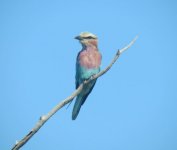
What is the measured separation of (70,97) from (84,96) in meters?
2.75

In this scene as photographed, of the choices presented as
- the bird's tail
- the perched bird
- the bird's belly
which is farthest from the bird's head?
the bird's tail

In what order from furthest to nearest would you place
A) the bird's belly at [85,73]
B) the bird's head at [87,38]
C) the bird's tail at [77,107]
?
the bird's head at [87,38] → the bird's belly at [85,73] → the bird's tail at [77,107]

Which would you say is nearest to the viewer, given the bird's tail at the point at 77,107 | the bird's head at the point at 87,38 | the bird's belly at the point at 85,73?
the bird's tail at the point at 77,107

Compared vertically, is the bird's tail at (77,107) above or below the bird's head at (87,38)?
below

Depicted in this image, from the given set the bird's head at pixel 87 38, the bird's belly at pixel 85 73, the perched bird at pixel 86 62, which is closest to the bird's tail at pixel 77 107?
the perched bird at pixel 86 62

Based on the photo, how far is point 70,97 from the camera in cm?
611

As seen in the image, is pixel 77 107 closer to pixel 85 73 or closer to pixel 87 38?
pixel 85 73

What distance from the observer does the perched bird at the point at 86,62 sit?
859cm

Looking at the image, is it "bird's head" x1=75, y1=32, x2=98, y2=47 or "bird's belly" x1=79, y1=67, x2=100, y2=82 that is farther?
"bird's head" x1=75, y1=32, x2=98, y2=47

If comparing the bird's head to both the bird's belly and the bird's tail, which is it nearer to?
the bird's belly

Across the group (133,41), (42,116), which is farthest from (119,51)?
(42,116)

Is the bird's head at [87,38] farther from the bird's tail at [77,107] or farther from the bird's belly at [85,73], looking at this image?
the bird's tail at [77,107]

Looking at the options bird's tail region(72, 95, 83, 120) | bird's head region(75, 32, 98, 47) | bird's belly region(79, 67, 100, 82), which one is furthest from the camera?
bird's head region(75, 32, 98, 47)

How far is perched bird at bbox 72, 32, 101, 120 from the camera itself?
28.2 ft
